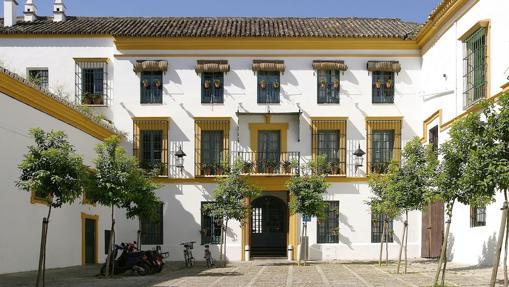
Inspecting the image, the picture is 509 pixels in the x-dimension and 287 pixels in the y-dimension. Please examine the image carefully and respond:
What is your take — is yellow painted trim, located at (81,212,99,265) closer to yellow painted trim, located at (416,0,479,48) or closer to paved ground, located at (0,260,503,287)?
paved ground, located at (0,260,503,287)

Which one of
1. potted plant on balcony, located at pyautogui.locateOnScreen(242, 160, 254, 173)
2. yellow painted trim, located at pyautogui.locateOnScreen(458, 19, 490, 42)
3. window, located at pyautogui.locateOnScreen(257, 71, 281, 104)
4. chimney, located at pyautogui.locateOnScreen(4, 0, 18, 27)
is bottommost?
potted plant on balcony, located at pyautogui.locateOnScreen(242, 160, 254, 173)

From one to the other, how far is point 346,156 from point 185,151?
6.55m

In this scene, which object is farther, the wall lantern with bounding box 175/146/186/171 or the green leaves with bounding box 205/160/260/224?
the wall lantern with bounding box 175/146/186/171

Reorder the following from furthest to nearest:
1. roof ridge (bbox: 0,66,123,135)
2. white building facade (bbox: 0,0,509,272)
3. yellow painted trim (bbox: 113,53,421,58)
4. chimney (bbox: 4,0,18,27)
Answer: chimney (bbox: 4,0,18,27), yellow painted trim (bbox: 113,53,421,58), white building facade (bbox: 0,0,509,272), roof ridge (bbox: 0,66,123,135)

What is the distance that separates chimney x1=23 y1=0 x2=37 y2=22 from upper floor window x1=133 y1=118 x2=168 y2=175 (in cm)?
719

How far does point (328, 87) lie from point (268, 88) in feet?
8.06

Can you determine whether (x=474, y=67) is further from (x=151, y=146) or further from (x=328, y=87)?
(x=151, y=146)

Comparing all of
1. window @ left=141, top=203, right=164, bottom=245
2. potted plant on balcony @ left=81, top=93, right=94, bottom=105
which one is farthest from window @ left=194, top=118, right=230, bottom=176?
potted plant on balcony @ left=81, top=93, right=94, bottom=105

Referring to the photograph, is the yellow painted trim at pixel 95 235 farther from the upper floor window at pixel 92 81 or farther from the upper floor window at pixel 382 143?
the upper floor window at pixel 382 143

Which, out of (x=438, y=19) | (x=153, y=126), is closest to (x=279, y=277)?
(x=153, y=126)

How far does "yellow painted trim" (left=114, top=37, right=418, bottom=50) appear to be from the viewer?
29.4 metres

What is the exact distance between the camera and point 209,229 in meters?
29.3

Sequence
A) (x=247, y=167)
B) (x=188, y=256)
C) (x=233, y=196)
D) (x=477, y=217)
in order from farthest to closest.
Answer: (x=247, y=167), (x=188, y=256), (x=233, y=196), (x=477, y=217)

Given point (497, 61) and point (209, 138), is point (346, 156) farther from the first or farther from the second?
point (497, 61)
